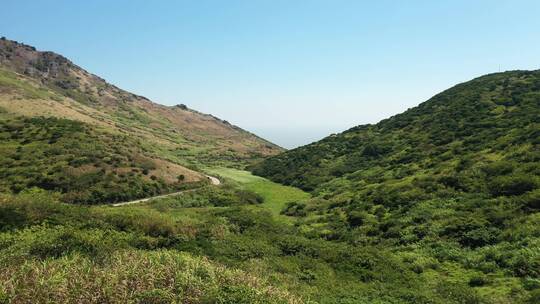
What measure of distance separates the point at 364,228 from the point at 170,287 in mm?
22717

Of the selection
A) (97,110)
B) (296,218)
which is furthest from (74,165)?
(97,110)

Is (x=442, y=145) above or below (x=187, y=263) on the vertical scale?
above

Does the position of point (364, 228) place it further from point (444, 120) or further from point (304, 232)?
point (444, 120)

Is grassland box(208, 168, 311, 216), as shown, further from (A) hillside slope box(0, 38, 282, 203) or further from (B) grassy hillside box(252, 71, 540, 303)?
(A) hillside slope box(0, 38, 282, 203)

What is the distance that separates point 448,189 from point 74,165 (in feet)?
154

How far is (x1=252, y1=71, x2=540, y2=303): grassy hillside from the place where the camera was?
25.2 metres

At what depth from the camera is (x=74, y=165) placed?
56562mm

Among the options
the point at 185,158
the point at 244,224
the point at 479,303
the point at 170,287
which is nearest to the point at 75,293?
the point at 170,287

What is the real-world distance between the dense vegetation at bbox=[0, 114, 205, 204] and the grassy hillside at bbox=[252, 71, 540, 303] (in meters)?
21.6

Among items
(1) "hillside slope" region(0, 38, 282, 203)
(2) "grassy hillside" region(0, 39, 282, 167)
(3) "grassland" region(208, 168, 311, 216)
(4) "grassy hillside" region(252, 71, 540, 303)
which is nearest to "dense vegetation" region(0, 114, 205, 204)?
(1) "hillside slope" region(0, 38, 282, 203)

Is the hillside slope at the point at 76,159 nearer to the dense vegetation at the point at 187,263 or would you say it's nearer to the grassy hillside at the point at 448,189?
the dense vegetation at the point at 187,263

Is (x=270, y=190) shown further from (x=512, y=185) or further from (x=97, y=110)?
(x=97, y=110)

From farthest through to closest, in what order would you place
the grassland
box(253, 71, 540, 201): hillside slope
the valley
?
the grassland
box(253, 71, 540, 201): hillside slope
the valley

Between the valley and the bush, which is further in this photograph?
the bush
